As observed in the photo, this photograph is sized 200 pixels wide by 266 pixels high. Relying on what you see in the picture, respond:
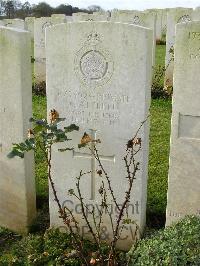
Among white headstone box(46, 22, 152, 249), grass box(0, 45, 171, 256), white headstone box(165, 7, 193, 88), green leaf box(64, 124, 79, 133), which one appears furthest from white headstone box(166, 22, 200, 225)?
white headstone box(165, 7, 193, 88)

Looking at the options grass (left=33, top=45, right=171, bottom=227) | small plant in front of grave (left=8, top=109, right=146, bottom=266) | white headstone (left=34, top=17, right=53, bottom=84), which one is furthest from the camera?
white headstone (left=34, top=17, right=53, bottom=84)

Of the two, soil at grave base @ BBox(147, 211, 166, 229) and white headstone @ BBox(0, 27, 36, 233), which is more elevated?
white headstone @ BBox(0, 27, 36, 233)

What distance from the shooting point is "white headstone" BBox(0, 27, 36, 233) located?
12.8ft

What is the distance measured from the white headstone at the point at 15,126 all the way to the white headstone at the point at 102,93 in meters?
0.25

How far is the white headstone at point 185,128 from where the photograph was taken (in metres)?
3.54

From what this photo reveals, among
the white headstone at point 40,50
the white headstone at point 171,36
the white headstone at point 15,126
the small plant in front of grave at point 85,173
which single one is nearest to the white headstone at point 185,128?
the small plant in front of grave at point 85,173

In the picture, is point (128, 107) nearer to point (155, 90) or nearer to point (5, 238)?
point (5, 238)

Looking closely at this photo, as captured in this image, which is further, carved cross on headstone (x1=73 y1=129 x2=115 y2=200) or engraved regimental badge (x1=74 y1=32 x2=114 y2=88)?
carved cross on headstone (x1=73 y1=129 x2=115 y2=200)

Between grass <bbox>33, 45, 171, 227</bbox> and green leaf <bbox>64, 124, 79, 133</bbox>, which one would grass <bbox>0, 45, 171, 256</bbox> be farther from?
green leaf <bbox>64, 124, 79, 133</bbox>

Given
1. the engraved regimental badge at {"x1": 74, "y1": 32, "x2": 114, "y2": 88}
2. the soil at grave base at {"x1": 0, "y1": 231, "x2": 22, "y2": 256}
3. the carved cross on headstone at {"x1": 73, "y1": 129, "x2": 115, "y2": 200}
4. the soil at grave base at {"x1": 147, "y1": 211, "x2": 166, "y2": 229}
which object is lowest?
the soil at grave base at {"x1": 0, "y1": 231, "x2": 22, "y2": 256}

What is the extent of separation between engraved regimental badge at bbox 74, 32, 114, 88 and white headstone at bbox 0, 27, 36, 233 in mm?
532

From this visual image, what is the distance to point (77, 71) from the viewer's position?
374cm

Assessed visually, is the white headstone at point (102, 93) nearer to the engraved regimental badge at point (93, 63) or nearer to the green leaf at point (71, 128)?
the engraved regimental badge at point (93, 63)

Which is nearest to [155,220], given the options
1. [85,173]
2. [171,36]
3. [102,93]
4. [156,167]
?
[85,173]
